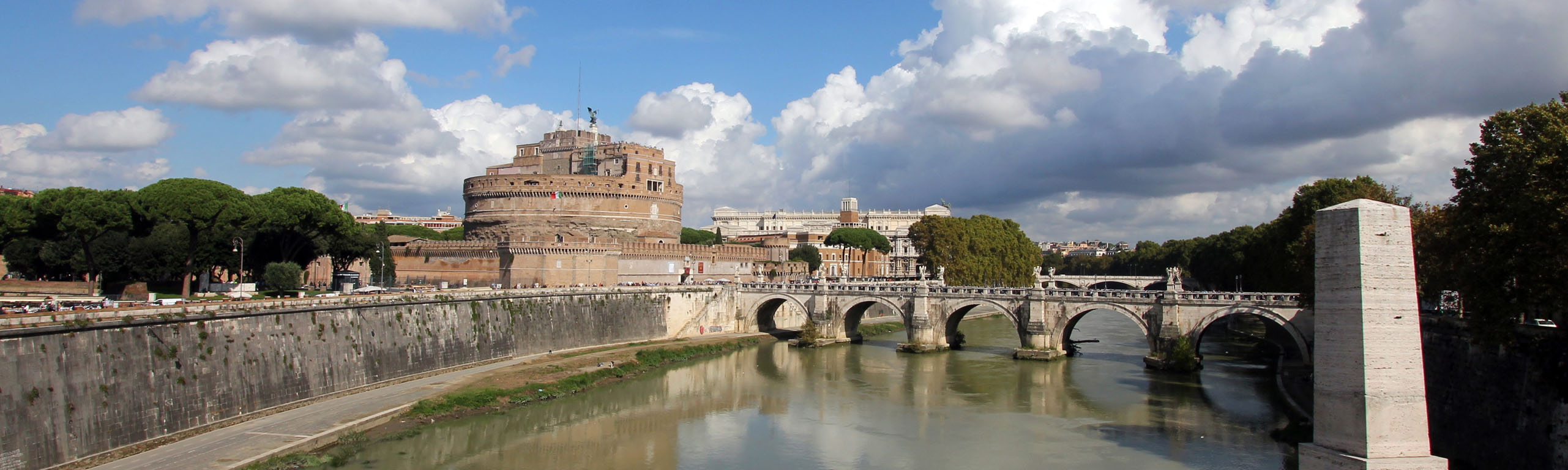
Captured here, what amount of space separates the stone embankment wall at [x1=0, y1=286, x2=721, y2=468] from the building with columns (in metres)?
79.9

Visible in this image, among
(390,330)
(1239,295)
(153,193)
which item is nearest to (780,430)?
(390,330)

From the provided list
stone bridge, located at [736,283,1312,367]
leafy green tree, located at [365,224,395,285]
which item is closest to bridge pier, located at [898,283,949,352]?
stone bridge, located at [736,283,1312,367]

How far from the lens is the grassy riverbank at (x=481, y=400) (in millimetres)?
20594

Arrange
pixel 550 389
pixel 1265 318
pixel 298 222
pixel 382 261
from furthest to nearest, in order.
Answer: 1. pixel 382 261
2. pixel 298 222
3. pixel 1265 318
4. pixel 550 389

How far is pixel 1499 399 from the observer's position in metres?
18.8

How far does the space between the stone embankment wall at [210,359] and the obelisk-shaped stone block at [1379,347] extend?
2164cm

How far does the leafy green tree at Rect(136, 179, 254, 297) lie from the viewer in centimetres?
3603

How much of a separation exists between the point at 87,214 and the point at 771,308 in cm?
3114

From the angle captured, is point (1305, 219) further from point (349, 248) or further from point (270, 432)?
point (349, 248)

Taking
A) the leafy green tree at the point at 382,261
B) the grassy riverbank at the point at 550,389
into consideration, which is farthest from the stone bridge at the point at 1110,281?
the leafy green tree at the point at 382,261

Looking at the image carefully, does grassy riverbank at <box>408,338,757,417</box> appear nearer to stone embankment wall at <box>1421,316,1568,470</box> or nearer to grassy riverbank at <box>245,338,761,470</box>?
grassy riverbank at <box>245,338,761,470</box>

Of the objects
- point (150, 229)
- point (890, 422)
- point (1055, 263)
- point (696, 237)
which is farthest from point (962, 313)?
point (1055, 263)

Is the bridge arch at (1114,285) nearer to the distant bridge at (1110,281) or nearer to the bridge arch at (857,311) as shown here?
the distant bridge at (1110,281)

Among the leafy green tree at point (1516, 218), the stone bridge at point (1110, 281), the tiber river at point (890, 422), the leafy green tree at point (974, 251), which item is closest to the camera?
the leafy green tree at point (1516, 218)
